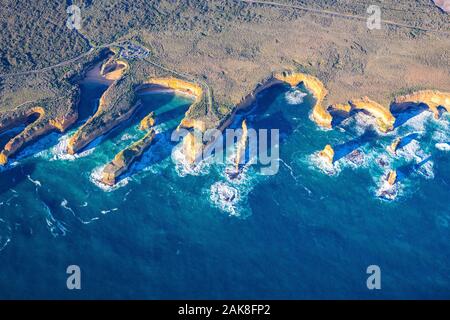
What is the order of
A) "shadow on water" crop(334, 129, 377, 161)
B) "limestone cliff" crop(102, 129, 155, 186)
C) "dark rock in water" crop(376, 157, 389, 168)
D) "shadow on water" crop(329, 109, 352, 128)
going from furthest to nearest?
1. "shadow on water" crop(329, 109, 352, 128)
2. "shadow on water" crop(334, 129, 377, 161)
3. "dark rock in water" crop(376, 157, 389, 168)
4. "limestone cliff" crop(102, 129, 155, 186)

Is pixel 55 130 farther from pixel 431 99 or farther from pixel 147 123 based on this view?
pixel 431 99

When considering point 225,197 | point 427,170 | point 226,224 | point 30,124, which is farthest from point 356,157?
point 30,124

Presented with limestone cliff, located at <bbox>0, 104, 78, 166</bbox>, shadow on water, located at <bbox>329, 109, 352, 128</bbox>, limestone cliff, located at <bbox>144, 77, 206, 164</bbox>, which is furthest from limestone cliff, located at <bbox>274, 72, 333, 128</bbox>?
limestone cliff, located at <bbox>0, 104, 78, 166</bbox>

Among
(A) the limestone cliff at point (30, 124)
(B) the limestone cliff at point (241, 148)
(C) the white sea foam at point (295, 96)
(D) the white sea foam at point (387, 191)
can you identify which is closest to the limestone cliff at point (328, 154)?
(D) the white sea foam at point (387, 191)

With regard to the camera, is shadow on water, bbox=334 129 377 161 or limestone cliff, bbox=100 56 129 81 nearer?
shadow on water, bbox=334 129 377 161

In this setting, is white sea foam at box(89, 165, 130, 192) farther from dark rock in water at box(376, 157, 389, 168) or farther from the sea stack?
the sea stack

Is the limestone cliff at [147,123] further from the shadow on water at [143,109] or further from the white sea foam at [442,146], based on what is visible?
the white sea foam at [442,146]

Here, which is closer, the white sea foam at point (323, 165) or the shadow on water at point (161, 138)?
the shadow on water at point (161, 138)
